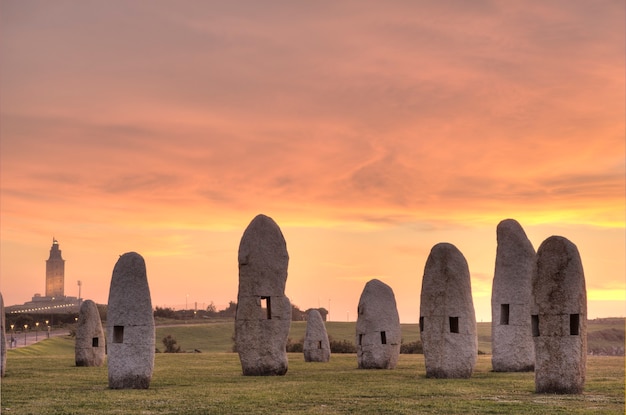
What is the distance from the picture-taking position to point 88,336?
119 ft

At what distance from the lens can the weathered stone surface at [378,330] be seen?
34.0m

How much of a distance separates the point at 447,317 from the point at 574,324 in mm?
6408

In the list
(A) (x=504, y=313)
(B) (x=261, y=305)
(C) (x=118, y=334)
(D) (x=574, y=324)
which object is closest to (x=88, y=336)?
(B) (x=261, y=305)

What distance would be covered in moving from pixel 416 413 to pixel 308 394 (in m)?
4.81

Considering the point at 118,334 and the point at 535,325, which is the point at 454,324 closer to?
the point at 535,325

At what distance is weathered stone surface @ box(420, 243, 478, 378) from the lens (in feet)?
90.4

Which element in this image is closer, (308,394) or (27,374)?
(308,394)

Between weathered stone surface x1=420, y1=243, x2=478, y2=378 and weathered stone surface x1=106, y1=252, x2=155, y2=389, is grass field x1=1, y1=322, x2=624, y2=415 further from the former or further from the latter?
weathered stone surface x1=420, y1=243, x2=478, y2=378

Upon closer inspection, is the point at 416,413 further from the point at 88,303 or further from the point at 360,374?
the point at 88,303

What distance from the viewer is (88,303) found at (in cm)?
3600

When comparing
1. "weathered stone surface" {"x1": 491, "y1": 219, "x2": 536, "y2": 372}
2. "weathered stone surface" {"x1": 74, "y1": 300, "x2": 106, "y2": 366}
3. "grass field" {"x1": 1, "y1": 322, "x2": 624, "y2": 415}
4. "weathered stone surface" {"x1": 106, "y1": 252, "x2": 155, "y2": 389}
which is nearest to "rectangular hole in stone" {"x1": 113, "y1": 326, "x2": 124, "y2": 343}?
"weathered stone surface" {"x1": 106, "y1": 252, "x2": 155, "y2": 389}

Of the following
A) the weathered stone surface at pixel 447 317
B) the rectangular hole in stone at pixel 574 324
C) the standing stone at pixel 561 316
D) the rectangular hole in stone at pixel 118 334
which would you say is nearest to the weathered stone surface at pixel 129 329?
the rectangular hole in stone at pixel 118 334

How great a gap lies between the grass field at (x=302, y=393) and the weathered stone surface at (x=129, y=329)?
2.05 ft

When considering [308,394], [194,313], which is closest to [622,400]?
[308,394]
